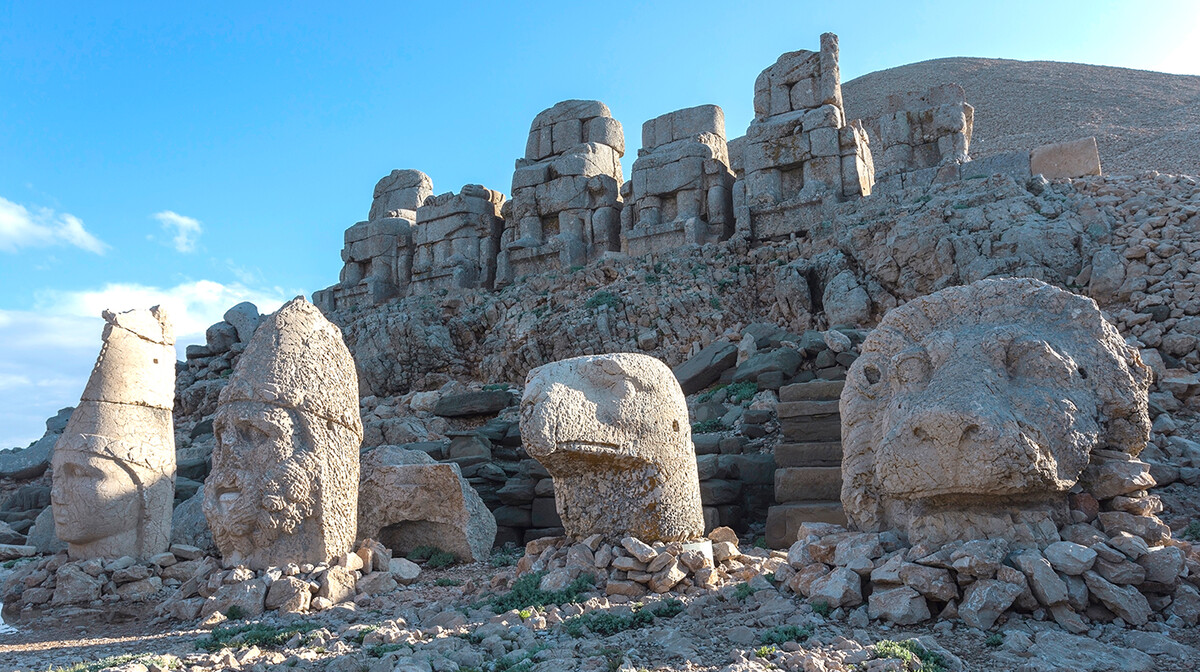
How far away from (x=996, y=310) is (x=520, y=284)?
569 inches

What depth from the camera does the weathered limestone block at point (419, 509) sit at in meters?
7.32

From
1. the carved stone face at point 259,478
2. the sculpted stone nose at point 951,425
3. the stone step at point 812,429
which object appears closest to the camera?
the sculpted stone nose at point 951,425

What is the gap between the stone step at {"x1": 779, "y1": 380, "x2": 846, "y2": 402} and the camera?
320 inches

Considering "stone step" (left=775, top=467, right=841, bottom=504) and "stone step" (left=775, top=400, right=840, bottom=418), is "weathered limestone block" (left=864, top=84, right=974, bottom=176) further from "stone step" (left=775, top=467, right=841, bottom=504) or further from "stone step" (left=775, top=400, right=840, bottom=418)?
"stone step" (left=775, top=467, right=841, bottom=504)

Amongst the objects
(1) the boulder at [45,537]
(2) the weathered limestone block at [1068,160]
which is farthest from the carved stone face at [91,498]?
(2) the weathered limestone block at [1068,160]

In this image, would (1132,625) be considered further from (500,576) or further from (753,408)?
(753,408)

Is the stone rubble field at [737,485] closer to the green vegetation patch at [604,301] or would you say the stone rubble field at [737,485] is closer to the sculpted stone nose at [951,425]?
the sculpted stone nose at [951,425]

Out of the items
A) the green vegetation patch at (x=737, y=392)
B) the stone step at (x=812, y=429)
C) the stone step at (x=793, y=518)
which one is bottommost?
the stone step at (x=793, y=518)

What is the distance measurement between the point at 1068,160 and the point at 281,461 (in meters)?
13.1

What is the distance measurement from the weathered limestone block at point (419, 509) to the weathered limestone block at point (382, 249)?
14450 mm

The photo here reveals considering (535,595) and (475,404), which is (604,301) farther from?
(535,595)

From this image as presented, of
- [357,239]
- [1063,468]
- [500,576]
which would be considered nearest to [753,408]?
[500,576]

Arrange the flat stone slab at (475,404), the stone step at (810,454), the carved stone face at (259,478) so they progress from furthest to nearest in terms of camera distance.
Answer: the flat stone slab at (475,404)
the stone step at (810,454)
the carved stone face at (259,478)

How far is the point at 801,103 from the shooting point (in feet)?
56.1
